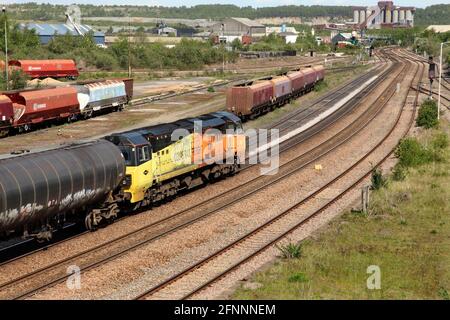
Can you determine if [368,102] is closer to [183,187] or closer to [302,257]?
[183,187]

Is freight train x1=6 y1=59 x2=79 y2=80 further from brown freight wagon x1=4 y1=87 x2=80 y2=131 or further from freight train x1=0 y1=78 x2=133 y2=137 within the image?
brown freight wagon x1=4 y1=87 x2=80 y2=131

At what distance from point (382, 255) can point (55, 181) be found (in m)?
11.0

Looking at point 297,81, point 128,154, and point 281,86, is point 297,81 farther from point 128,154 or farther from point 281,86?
point 128,154

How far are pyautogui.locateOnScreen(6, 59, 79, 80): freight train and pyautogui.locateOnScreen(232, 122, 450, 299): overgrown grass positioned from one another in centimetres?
7290

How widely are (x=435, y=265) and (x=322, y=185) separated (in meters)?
13.6

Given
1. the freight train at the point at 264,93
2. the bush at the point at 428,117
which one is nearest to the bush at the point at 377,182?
the bush at the point at 428,117

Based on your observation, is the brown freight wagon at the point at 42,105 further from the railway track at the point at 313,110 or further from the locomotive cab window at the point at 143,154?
the locomotive cab window at the point at 143,154

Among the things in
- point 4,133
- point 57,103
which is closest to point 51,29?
point 57,103

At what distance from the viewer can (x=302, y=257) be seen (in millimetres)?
22359

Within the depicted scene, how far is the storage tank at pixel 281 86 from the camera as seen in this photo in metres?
63.7

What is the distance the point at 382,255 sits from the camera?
74.2 feet

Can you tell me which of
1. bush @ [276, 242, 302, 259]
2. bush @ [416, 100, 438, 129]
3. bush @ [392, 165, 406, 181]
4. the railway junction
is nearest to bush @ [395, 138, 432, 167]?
the railway junction

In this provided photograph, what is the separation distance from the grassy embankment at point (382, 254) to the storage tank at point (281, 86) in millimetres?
30444
